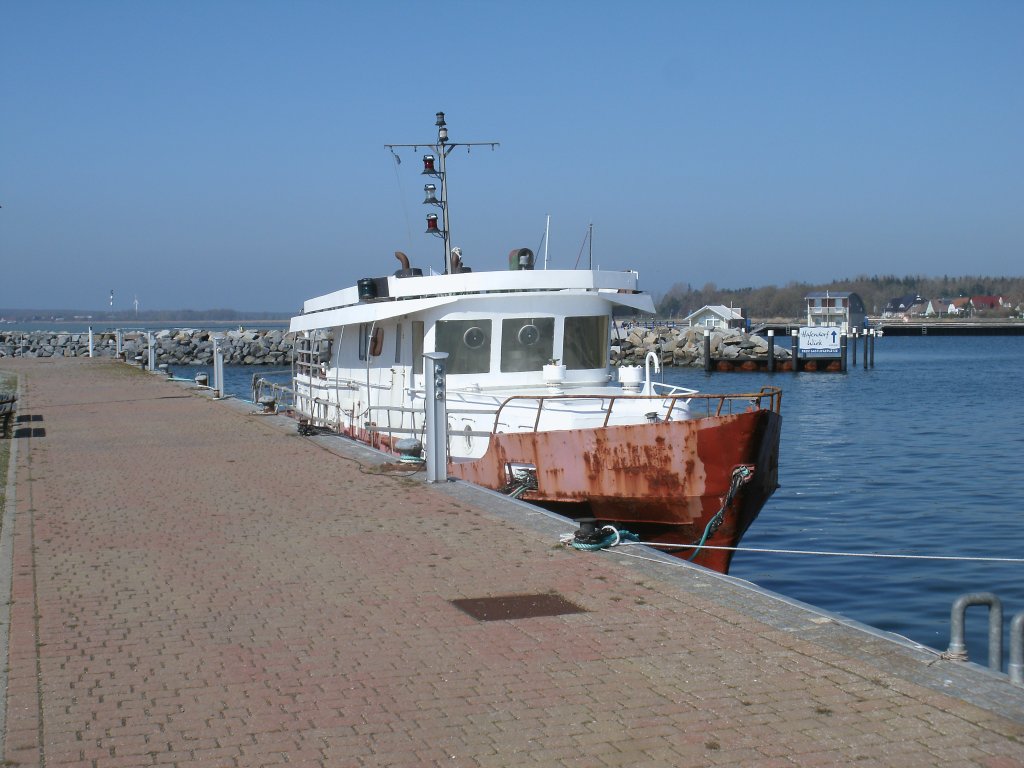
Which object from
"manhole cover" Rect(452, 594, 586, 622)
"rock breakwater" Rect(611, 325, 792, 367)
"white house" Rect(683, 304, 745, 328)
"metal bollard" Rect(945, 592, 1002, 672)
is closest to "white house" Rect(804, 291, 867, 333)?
"white house" Rect(683, 304, 745, 328)

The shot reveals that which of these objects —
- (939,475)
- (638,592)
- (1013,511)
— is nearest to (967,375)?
(939,475)

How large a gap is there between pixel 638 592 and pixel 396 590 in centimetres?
166

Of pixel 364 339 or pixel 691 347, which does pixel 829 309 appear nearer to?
pixel 691 347

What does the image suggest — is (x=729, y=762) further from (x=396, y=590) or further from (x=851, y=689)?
(x=396, y=590)

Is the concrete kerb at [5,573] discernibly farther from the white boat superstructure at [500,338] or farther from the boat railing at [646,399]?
→ the boat railing at [646,399]

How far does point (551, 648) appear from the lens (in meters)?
6.39

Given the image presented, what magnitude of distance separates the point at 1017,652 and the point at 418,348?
34.6ft

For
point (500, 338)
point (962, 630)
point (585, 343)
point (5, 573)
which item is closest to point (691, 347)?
point (585, 343)

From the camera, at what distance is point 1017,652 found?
221 inches

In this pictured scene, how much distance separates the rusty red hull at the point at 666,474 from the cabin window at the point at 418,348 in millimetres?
3580

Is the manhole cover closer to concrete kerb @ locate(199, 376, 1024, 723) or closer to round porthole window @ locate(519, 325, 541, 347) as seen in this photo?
concrete kerb @ locate(199, 376, 1024, 723)

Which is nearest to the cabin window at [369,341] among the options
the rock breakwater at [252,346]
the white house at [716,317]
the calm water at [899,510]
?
the calm water at [899,510]

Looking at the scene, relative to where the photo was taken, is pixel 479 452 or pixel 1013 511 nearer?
pixel 479 452

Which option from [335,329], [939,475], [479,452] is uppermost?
[335,329]
